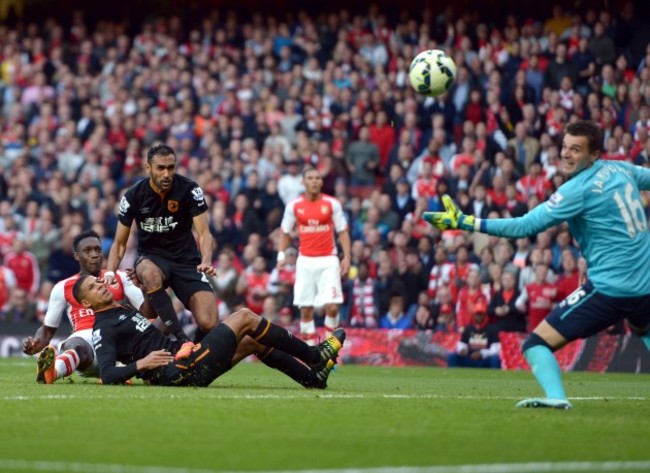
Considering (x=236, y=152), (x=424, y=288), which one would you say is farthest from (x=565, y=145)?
(x=236, y=152)

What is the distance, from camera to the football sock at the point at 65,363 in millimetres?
12641

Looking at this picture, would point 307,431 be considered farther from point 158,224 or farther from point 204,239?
point 158,224

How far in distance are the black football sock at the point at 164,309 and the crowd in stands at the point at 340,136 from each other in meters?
7.43

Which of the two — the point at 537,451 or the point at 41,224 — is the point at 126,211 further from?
the point at 41,224

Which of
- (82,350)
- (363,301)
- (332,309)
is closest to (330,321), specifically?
(332,309)

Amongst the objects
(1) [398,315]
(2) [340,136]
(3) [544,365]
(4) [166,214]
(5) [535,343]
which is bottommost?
(1) [398,315]

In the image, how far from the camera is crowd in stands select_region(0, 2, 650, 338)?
21.0 metres

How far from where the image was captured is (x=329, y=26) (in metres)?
27.3

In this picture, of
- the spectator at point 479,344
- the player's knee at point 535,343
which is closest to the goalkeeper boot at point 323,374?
the player's knee at point 535,343

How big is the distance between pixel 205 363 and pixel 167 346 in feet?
3.50

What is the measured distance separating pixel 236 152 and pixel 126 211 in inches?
448

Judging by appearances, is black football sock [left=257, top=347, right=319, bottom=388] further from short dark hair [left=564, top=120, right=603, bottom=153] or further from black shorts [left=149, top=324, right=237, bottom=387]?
short dark hair [left=564, top=120, right=603, bottom=153]

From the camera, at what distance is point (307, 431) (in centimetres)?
839

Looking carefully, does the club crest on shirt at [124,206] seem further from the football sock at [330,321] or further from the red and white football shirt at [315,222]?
the football sock at [330,321]
